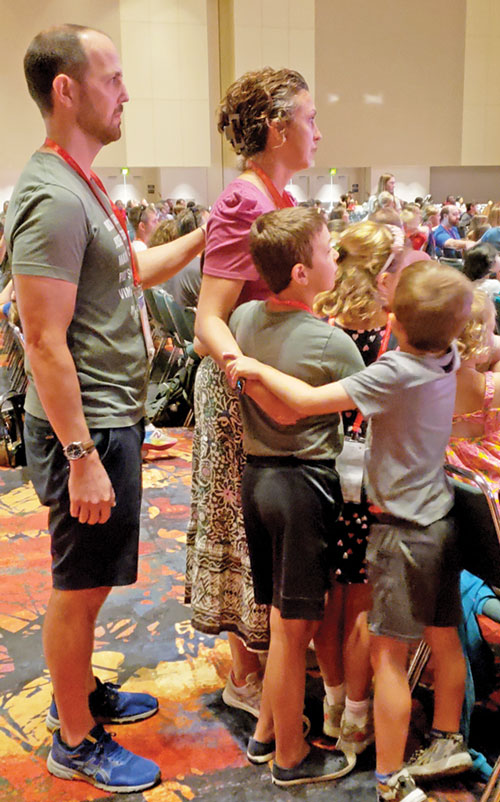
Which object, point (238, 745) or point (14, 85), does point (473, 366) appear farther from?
point (14, 85)

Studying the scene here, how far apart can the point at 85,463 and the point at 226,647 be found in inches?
47.1

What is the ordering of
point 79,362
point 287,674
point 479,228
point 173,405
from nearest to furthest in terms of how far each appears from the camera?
point 79,362 → point 287,674 → point 173,405 → point 479,228

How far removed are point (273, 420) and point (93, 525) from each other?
0.49 metres

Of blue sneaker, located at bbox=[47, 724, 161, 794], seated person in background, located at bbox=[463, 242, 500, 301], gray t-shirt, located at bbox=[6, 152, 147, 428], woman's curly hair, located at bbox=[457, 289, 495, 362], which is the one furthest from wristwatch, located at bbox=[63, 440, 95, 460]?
seated person in background, located at bbox=[463, 242, 500, 301]

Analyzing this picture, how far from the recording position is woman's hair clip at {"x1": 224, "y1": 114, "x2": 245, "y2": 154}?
205cm

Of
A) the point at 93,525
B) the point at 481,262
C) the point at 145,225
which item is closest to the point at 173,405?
the point at 145,225

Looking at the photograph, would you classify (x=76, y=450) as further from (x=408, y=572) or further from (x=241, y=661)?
(x=241, y=661)

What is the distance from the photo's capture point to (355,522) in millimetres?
1983

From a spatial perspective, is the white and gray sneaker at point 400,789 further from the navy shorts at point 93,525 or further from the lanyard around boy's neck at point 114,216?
the lanyard around boy's neck at point 114,216

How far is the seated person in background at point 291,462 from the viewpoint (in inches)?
70.5

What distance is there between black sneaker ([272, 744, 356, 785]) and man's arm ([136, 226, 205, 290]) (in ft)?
A: 4.30

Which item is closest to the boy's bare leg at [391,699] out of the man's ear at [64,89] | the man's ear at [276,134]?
the man's ear at [276,134]

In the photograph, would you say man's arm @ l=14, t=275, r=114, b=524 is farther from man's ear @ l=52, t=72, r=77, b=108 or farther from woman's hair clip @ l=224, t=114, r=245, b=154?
woman's hair clip @ l=224, t=114, r=245, b=154

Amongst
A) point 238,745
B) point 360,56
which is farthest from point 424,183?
point 238,745
